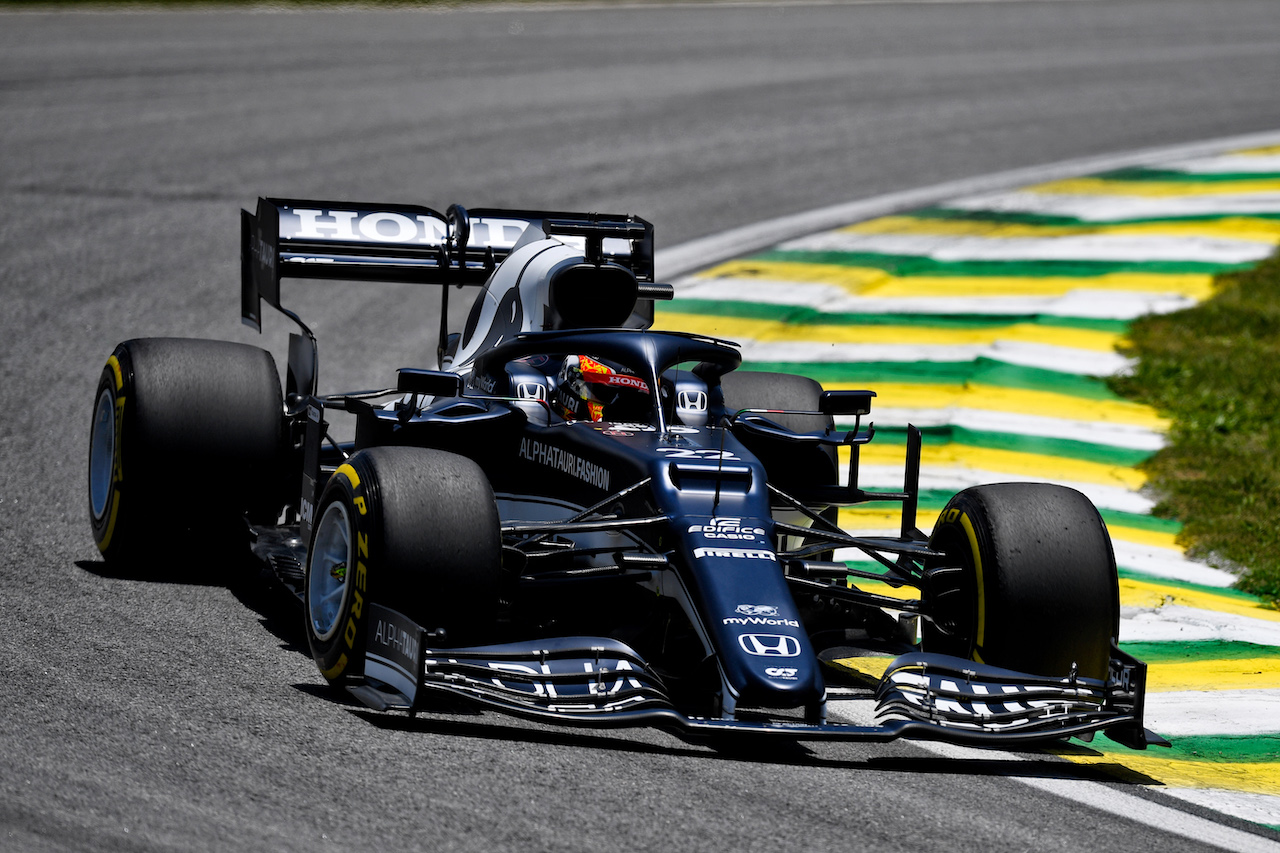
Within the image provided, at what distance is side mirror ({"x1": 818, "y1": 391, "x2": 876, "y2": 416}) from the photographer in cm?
655

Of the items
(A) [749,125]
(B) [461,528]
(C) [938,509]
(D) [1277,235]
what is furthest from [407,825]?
(A) [749,125]

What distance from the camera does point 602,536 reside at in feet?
19.6

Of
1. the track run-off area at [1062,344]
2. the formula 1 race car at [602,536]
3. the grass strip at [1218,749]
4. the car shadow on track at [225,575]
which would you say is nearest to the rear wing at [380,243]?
the formula 1 race car at [602,536]

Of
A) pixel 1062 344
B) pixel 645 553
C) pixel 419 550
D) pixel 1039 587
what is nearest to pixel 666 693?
pixel 645 553

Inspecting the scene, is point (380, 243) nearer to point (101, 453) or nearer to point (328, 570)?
point (101, 453)

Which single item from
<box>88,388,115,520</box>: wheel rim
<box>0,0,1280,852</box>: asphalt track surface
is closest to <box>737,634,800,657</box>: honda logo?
<box>0,0,1280,852</box>: asphalt track surface

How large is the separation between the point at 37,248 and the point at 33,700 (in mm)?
7945

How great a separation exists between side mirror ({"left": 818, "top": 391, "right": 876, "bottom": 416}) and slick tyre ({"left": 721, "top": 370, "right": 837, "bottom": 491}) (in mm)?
199

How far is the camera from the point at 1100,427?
9617 mm

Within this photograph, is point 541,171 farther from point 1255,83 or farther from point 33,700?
point 33,700

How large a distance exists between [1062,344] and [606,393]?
5.21m

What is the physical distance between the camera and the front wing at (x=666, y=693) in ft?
16.4

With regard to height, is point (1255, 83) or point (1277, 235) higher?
point (1255, 83)

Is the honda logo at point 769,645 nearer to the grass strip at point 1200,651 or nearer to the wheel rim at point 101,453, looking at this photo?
the grass strip at point 1200,651
